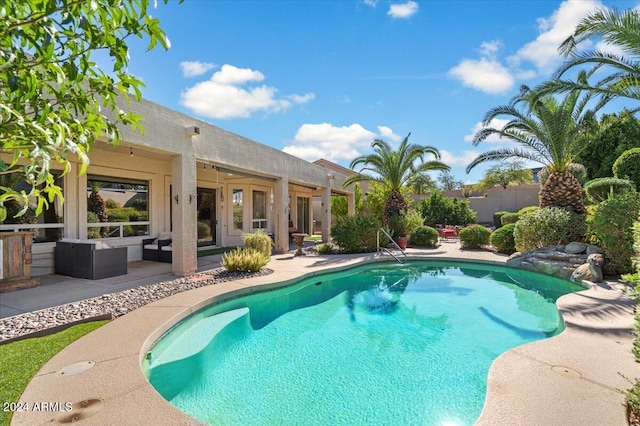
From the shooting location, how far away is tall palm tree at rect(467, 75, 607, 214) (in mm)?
12242

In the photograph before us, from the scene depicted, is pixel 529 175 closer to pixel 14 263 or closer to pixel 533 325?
pixel 533 325

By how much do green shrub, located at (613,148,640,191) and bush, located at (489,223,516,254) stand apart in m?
5.96

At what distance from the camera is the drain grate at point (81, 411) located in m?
2.95

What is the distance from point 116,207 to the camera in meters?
11.8

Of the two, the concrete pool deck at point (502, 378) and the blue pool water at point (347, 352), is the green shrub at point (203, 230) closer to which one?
the blue pool water at point (347, 352)

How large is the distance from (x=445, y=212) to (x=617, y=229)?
16.0 meters

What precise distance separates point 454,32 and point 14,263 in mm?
14486

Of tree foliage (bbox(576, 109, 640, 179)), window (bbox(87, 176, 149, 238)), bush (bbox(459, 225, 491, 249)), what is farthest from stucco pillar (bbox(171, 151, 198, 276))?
tree foliage (bbox(576, 109, 640, 179))

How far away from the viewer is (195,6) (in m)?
8.82

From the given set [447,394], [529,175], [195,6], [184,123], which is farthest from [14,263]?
[529,175]

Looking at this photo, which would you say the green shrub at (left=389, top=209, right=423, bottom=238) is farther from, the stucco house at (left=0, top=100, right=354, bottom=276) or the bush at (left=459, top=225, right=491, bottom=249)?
the stucco house at (left=0, top=100, right=354, bottom=276)

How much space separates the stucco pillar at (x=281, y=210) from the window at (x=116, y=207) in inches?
210

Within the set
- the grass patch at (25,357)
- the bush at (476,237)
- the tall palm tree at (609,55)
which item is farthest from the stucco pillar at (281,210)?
the tall palm tree at (609,55)

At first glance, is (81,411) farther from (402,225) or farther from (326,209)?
(326,209)
